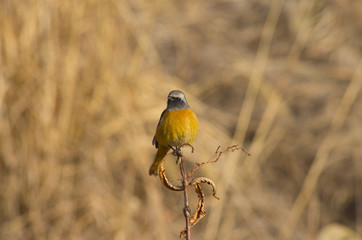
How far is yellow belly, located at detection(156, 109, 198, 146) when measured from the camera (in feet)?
6.49

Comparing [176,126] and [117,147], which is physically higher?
[117,147]

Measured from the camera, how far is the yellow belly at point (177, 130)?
1.98m

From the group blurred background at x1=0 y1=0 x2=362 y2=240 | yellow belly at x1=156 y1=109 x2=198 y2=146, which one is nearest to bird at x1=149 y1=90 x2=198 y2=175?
yellow belly at x1=156 y1=109 x2=198 y2=146

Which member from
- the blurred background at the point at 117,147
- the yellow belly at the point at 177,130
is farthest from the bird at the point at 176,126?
the blurred background at the point at 117,147

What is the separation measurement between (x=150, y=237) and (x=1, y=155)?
1.59m

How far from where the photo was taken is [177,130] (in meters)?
1.98

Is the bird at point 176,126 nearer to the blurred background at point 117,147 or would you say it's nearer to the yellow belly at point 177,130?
the yellow belly at point 177,130

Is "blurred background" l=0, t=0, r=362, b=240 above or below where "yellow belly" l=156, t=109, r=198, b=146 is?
above

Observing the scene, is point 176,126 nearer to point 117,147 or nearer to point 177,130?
point 177,130

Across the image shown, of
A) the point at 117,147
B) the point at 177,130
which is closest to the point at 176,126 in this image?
the point at 177,130

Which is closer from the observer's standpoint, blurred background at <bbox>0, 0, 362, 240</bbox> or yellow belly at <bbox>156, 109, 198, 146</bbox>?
yellow belly at <bbox>156, 109, 198, 146</bbox>

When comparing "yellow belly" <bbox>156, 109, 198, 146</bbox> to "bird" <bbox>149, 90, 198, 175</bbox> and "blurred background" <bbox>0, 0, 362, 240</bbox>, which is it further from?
"blurred background" <bbox>0, 0, 362, 240</bbox>

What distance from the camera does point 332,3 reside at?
8352 millimetres

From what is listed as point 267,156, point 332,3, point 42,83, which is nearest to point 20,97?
point 42,83
